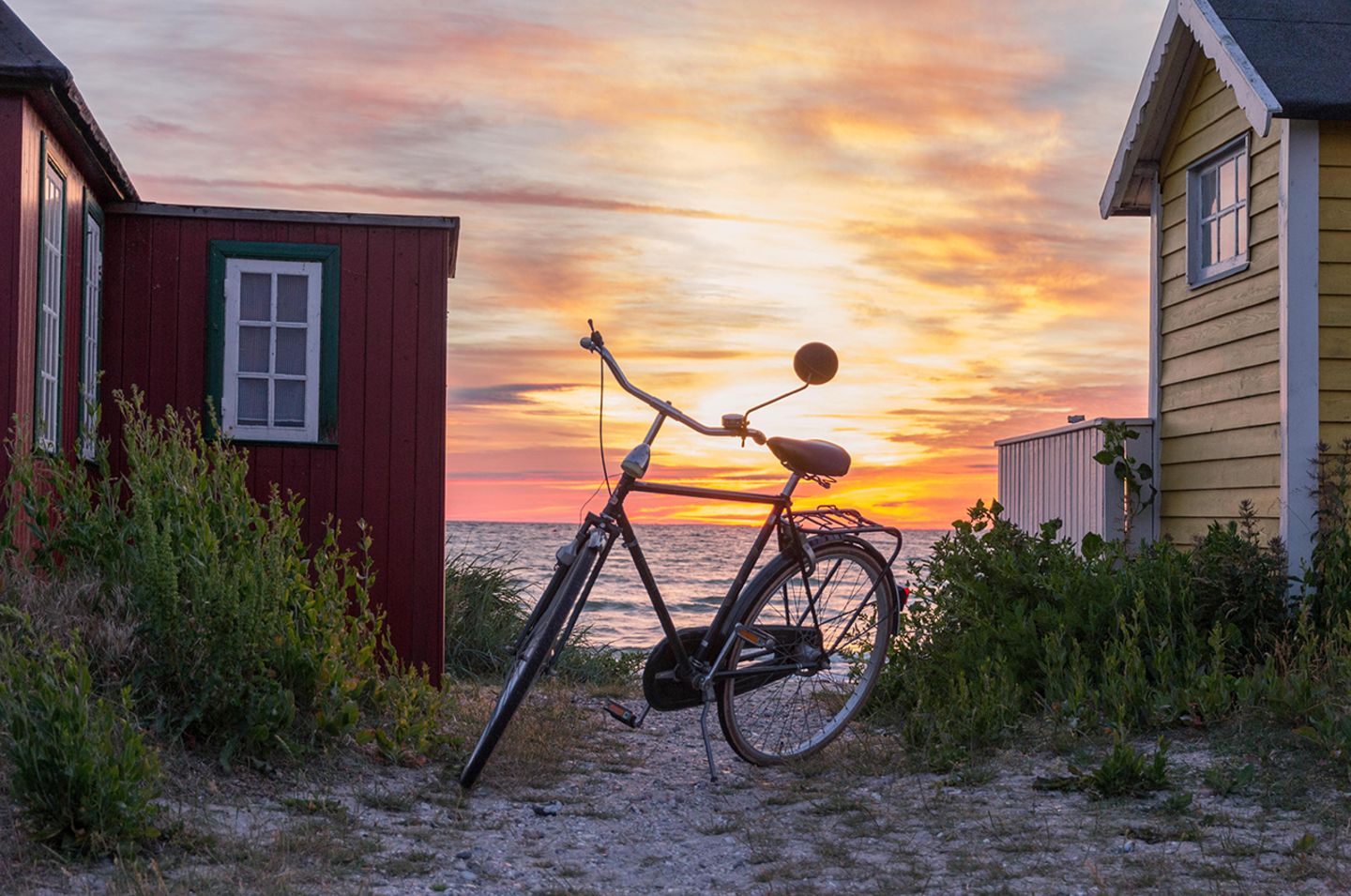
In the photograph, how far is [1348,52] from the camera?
7848 mm

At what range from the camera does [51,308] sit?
22.2ft

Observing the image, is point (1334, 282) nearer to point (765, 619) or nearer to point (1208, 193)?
point (1208, 193)

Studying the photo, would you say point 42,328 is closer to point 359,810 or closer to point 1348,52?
point 359,810

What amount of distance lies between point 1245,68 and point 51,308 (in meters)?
6.96

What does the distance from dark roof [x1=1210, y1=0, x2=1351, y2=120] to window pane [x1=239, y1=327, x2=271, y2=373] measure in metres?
6.15

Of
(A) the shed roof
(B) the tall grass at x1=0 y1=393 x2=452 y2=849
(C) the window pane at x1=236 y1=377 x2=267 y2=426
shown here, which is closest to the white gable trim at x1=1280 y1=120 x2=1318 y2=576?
(A) the shed roof

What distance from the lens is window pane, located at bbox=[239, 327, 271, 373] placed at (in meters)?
7.73

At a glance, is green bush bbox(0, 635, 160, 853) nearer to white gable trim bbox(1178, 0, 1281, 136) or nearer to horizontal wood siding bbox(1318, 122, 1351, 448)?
horizontal wood siding bbox(1318, 122, 1351, 448)

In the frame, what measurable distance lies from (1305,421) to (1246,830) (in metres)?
3.88

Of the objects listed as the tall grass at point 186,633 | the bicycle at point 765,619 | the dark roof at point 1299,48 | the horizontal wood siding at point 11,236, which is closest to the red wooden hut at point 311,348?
the horizontal wood siding at point 11,236

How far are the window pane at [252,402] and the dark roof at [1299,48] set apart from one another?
624 cm

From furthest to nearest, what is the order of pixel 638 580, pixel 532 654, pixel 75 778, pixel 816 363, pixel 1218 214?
1. pixel 638 580
2. pixel 1218 214
3. pixel 816 363
4. pixel 532 654
5. pixel 75 778

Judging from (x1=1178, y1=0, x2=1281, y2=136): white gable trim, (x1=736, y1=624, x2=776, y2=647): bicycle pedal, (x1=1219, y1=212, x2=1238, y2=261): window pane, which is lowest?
(x1=736, y1=624, x2=776, y2=647): bicycle pedal

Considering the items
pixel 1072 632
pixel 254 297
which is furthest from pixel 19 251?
pixel 1072 632
